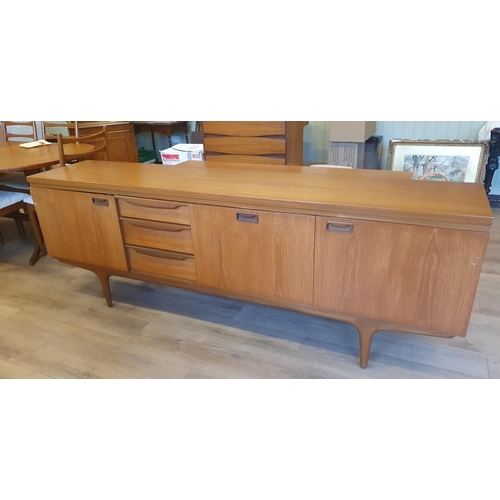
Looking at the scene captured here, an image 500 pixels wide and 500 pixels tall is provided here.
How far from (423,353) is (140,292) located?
5.06ft

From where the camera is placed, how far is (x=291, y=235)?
5.15ft

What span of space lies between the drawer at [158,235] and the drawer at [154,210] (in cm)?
2

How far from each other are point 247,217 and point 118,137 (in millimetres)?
3490

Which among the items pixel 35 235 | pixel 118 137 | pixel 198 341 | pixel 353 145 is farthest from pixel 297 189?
pixel 118 137

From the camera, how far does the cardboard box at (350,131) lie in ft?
11.7

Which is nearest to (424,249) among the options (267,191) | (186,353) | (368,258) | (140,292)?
(368,258)

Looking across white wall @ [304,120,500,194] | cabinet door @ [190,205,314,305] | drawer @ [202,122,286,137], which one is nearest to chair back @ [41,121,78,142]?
drawer @ [202,122,286,137]

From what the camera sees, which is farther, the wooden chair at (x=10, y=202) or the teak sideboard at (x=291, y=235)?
the wooden chair at (x=10, y=202)

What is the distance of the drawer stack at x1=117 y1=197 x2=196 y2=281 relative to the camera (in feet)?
5.91

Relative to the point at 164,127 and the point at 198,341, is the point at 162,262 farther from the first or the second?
the point at 164,127

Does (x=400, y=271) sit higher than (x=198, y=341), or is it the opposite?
(x=400, y=271)

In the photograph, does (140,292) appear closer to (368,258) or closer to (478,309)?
(368,258)

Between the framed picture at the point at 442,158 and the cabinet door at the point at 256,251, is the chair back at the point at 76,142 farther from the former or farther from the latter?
the framed picture at the point at 442,158

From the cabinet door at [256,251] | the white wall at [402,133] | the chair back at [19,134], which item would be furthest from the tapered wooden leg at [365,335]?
the chair back at [19,134]
